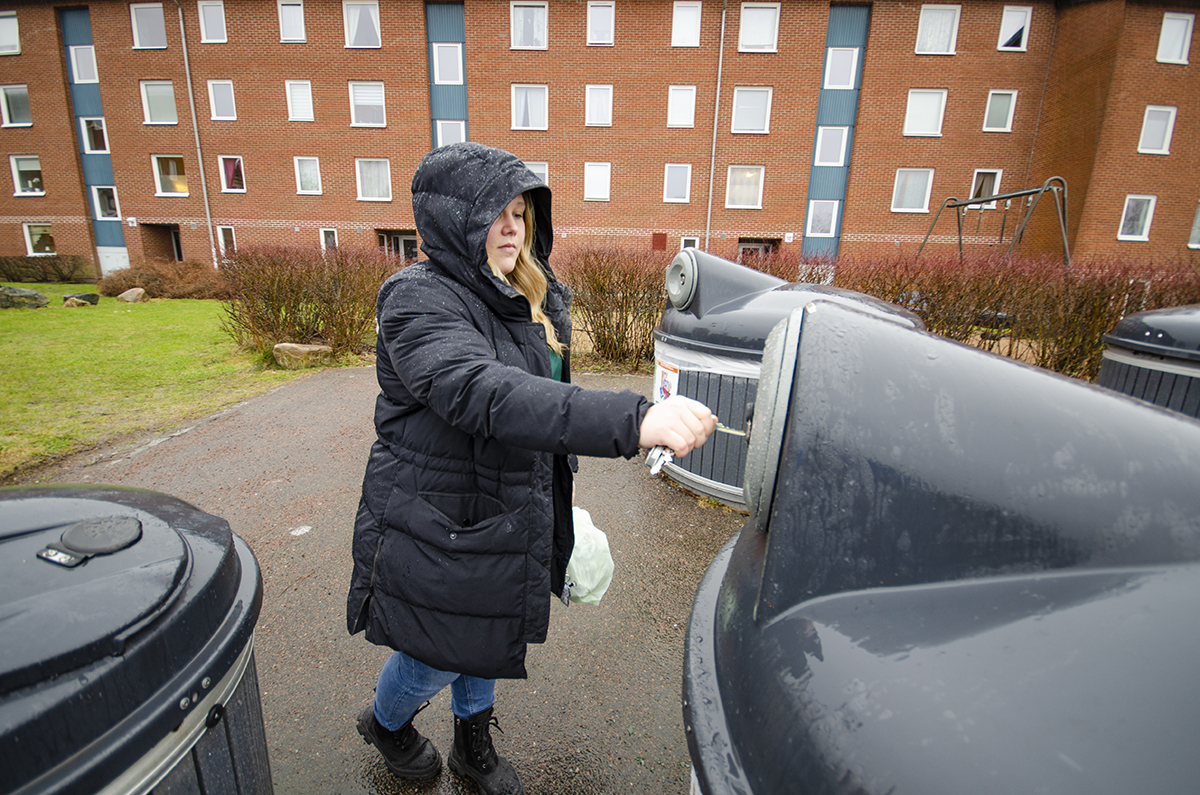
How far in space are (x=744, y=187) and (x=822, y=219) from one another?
132 inches

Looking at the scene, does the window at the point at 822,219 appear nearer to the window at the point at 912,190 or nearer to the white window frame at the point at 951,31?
the window at the point at 912,190

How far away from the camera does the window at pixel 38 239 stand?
23.7 metres

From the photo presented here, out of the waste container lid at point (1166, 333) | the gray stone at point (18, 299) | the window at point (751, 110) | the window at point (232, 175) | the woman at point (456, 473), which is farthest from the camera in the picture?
the window at point (232, 175)

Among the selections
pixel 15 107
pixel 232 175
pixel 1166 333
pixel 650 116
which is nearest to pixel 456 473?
pixel 1166 333

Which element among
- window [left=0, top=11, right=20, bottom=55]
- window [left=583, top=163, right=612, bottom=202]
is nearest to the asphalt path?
window [left=583, top=163, right=612, bottom=202]

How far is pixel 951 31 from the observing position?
1964 centimetres

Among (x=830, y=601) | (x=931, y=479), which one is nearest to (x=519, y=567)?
(x=830, y=601)

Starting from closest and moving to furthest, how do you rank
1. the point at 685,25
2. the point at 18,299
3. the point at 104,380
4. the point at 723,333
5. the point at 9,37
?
the point at 723,333
the point at 104,380
the point at 18,299
the point at 685,25
the point at 9,37

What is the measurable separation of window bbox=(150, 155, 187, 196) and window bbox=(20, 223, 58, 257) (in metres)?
6.06

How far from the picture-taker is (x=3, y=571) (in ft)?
2.55

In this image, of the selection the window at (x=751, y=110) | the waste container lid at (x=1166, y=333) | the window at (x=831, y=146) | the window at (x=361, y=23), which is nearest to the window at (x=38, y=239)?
the window at (x=361, y=23)

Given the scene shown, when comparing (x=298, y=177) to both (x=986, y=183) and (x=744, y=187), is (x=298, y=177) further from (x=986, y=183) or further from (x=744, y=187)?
(x=986, y=183)

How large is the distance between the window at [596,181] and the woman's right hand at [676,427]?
21.3 meters

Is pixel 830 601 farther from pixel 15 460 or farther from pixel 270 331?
pixel 270 331
